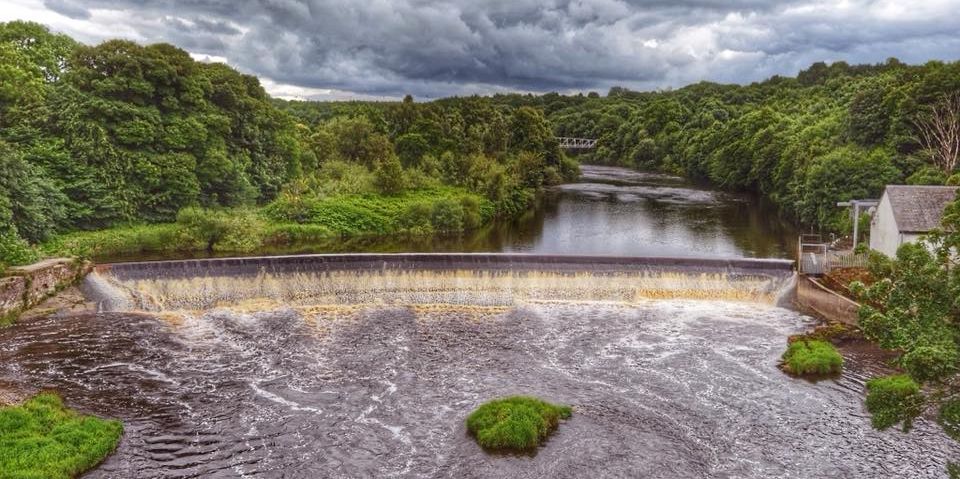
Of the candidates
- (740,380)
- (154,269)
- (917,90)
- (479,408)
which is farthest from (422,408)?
(917,90)

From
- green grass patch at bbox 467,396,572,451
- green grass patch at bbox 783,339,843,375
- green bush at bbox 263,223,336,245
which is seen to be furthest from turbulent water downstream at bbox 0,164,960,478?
green bush at bbox 263,223,336,245

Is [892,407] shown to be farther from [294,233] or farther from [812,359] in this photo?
[294,233]

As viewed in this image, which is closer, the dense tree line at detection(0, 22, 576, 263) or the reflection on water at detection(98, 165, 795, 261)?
the dense tree line at detection(0, 22, 576, 263)

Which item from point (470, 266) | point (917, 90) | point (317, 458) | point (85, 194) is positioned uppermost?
point (917, 90)

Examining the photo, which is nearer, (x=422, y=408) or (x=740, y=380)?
(x=422, y=408)

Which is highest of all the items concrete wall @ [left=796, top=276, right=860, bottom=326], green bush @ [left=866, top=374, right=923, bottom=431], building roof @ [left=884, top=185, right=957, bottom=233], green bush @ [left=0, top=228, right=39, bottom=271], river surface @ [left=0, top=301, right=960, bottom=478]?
building roof @ [left=884, top=185, right=957, bottom=233]

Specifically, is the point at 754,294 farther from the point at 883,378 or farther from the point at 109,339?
the point at 109,339

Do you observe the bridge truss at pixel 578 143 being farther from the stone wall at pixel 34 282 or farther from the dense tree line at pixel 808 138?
the stone wall at pixel 34 282

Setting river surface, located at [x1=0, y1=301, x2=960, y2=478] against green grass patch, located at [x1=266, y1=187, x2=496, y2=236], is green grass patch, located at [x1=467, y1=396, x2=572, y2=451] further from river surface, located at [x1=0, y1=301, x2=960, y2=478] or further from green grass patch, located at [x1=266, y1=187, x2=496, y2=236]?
green grass patch, located at [x1=266, y1=187, x2=496, y2=236]
